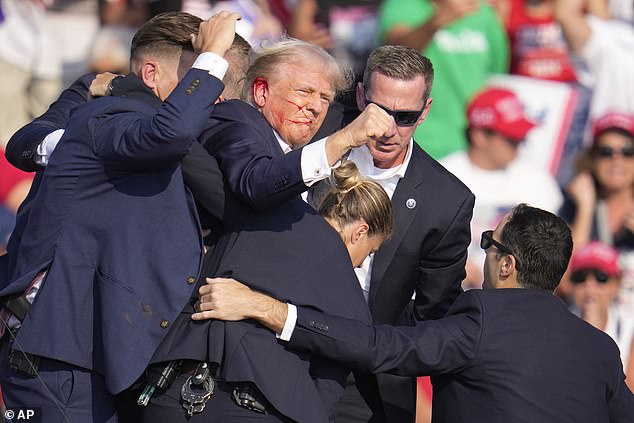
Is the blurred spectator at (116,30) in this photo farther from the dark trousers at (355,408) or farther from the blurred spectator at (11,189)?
the dark trousers at (355,408)

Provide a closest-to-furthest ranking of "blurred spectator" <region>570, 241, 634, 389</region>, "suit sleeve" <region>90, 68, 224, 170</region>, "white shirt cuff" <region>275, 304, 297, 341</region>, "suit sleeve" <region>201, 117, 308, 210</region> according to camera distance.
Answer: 1. "suit sleeve" <region>90, 68, 224, 170</region>
2. "suit sleeve" <region>201, 117, 308, 210</region>
3. "white shirt cuff" <region>275, 304, 297, 341</region>
4. "blurred spectator" <region>570, 241, 634, 389</region>

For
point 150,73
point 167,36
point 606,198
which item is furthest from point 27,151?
point 606,198

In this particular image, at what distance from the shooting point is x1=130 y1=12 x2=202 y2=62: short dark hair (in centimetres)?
346

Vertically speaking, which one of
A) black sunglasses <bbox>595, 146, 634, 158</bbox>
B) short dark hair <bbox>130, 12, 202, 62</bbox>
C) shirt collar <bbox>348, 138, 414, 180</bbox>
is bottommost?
black sunglasses <bbox>595, 146, 634, 158</bbox>

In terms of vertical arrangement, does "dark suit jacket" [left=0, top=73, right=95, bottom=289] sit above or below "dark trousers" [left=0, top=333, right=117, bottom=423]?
above

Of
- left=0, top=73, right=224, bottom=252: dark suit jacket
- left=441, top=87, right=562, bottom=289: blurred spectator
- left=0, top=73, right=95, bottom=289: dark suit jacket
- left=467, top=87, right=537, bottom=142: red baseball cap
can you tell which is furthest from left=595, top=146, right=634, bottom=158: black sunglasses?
left=0, top=73, right=224, bottom=252: dark suit jacket

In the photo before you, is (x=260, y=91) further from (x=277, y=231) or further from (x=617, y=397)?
(x=617, y=397)

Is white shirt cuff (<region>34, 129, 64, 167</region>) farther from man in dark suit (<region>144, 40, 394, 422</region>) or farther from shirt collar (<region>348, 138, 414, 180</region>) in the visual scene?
shirt collar (<region>348, 138, 414, 180</region>)

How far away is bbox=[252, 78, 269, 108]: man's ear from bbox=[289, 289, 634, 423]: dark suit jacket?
694 millimetres

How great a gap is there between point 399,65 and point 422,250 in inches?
27.5

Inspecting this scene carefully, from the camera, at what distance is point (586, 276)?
696cm

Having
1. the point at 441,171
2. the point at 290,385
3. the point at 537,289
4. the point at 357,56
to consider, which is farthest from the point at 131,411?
the point at 357,56

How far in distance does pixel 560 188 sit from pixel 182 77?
13.5 ft

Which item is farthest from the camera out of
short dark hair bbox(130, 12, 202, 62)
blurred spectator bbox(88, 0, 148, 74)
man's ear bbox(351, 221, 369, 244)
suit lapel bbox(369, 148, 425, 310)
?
blurred spectator bbox(88, 0, 148, 74)
